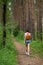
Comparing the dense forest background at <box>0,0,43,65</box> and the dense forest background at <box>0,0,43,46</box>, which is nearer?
the dense forest background at <box>0,0,43,65</box>

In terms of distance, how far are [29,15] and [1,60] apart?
14.7 meters

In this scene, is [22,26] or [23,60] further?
[22,26]

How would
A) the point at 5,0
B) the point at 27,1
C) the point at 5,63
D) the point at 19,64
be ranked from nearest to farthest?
1. the point at 5,63
2. the point at 19,64
3. the point at 5,0
4. the point at 27,1

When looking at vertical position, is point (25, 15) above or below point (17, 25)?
below

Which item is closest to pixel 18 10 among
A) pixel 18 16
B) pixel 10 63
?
pixel 18 16

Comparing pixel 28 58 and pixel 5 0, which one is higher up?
pixel 5 0

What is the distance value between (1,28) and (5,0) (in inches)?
65.1

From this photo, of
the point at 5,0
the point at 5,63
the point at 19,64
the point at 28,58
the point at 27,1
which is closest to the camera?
the point at 5,63

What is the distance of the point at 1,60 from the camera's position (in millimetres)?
13016

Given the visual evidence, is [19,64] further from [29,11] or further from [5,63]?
[29,11]

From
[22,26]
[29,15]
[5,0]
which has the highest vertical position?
[5,0]

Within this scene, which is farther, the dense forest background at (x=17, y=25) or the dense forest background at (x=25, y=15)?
the dense forest background at (x=25, y=15)

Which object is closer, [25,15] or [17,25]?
[17,25]

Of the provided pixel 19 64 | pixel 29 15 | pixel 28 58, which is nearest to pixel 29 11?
pixel 29 15
